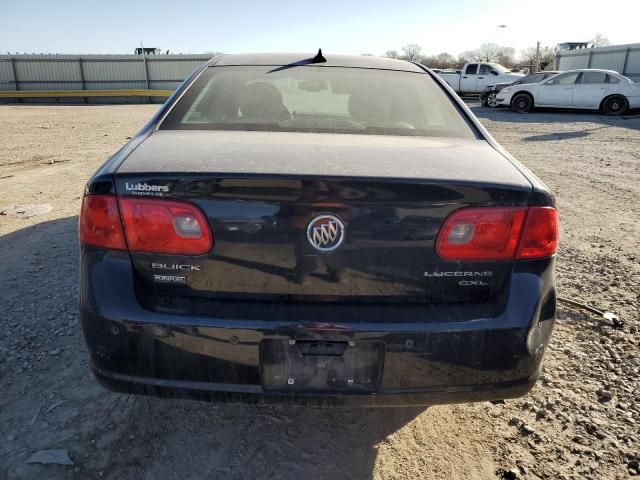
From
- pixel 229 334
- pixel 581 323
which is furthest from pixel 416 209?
pixel 581 323

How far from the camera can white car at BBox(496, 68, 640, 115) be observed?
16.8 m

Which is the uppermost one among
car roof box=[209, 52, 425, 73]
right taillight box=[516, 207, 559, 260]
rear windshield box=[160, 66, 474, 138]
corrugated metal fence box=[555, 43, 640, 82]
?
corrugated metal fence box=[555, 43, 640, 82]

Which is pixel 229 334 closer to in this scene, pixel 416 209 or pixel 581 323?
pixel 416 209

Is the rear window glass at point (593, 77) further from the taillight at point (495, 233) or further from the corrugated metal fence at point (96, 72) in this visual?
the corrugated metal fence at point (96, 72)

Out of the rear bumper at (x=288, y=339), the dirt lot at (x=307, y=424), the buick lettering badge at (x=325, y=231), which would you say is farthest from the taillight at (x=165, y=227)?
the dirt lot at (x=307, y=424)

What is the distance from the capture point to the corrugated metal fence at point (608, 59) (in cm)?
2478

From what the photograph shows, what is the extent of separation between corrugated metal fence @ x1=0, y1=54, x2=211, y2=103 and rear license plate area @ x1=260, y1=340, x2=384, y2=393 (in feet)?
100

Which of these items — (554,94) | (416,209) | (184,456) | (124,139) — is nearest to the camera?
(416,209)

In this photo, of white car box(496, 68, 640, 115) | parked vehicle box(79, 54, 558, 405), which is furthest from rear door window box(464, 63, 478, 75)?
parked vehicle box(79, 54, 558, 405)

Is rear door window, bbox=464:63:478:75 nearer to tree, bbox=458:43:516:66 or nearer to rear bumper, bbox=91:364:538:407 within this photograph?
rear bumper, bbox=91:364:538:407

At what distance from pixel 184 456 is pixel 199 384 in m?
0.55

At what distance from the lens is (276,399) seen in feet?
5.59

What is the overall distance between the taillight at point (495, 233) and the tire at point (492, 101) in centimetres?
1986

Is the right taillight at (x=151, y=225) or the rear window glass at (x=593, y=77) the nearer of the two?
the right taillight at (x=151, y=225)
